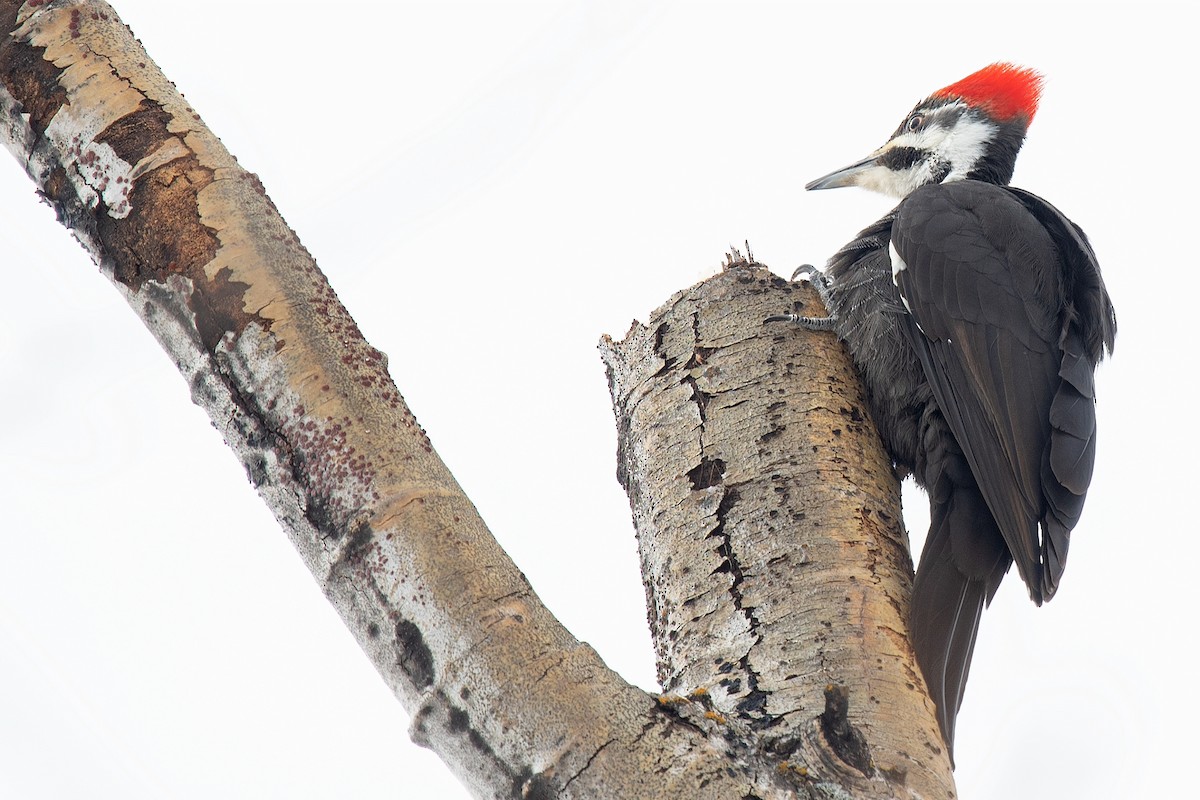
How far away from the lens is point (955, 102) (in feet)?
12.2

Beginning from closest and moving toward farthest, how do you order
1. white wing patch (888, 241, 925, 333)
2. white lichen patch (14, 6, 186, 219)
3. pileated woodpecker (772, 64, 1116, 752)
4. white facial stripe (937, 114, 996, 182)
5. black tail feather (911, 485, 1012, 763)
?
white lichen patch (14, 6, 186, 219) → black tail feather (911, 485, 1012, 763) → pileated woodpecker (772, 64, 1116, 752) → white wing patch (888, 241, 925, 333) → white facial stripe (937, 114, 996, 182)

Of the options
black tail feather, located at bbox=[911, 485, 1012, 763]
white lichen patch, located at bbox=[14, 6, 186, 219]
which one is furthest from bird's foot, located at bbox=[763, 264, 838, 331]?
white lichen patch, located at bbox=[14, 6, 186, 219]

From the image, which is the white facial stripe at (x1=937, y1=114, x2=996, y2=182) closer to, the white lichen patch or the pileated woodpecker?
the pileated woodpecker

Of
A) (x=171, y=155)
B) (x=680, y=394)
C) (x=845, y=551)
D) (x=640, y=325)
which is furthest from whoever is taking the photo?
(x=640, y=325)

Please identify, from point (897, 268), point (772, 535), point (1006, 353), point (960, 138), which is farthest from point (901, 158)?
point (772, 535)

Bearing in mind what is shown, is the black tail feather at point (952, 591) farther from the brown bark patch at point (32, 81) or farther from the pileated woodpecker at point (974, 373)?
the brown bark patch at point (32, 81)

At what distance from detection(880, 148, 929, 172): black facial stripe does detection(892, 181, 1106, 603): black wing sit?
690mm

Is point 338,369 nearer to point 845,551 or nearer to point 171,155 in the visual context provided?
point 171,155

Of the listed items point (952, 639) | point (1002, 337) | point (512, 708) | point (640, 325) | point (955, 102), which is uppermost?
point (955, 102)

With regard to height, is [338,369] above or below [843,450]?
below

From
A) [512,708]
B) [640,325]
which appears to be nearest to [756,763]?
[512,708]

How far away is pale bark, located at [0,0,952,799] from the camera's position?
1.28 m

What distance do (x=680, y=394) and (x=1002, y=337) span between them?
860 mm

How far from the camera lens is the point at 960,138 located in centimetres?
366
